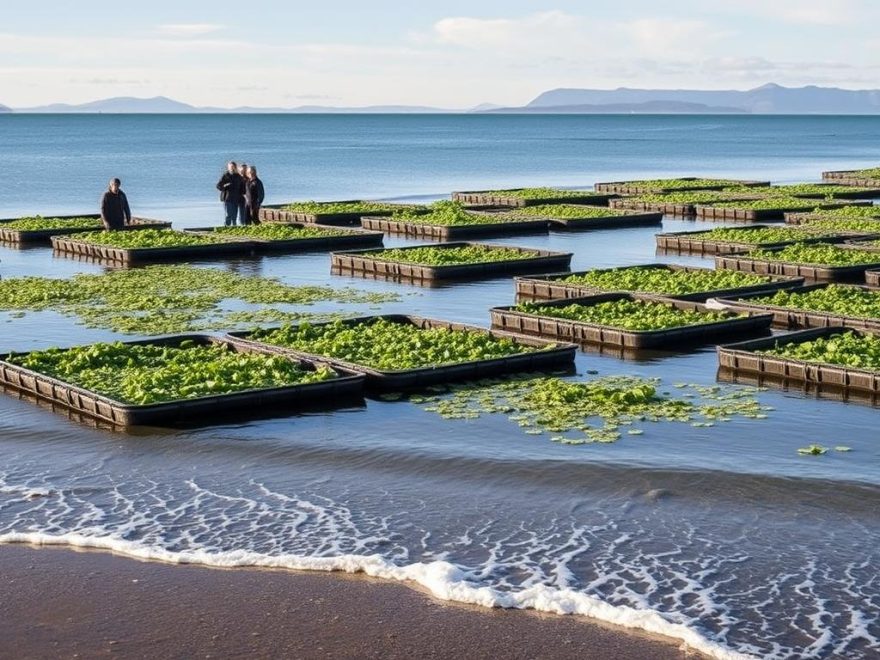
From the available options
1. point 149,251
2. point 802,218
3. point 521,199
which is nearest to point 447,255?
point 149,251

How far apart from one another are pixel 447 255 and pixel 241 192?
10.2 meters

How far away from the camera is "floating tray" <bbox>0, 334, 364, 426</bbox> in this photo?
687 inches

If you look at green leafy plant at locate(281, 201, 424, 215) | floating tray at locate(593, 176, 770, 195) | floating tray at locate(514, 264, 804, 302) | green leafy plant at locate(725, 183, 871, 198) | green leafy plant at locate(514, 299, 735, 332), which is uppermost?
floating tray at locate(593, 176, 770, 195)

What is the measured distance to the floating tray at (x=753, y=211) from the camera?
4650 centimetres

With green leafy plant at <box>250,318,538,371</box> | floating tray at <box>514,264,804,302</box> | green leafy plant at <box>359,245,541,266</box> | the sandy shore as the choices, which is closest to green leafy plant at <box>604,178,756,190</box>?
green leafy plant at <box>359,245,541,266</box>

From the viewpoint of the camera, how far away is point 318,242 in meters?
38.5

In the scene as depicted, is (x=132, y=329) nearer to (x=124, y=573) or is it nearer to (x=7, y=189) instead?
(x=124, y=573)

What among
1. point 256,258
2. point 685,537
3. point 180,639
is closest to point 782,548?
point 685,537

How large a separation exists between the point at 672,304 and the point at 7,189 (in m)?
66.2

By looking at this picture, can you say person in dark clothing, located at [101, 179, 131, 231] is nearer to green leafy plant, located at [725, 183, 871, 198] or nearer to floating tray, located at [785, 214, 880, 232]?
floating tray, located at [785, 214, 880, 232]

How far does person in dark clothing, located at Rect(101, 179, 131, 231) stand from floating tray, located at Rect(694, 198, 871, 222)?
1969 centimetres

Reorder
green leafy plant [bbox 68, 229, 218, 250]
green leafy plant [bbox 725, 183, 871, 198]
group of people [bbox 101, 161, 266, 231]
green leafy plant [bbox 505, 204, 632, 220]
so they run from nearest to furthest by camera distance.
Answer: green leafy plant [bbox 68, 229, 218, 250] → group of people [bbox 101, 161, 266, 231] → green leafy plant [bbox 505, 204, 632, 220] → green leafy plant [bbox 725, 183, 871, 198]

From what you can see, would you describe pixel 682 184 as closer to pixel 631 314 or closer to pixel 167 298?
pixel 167 298

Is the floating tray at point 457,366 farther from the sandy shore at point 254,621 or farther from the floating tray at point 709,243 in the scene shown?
the floating tray at point 709,243
